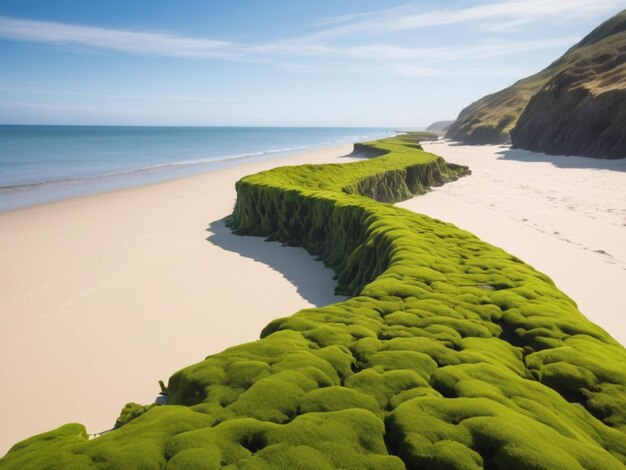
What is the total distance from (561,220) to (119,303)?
1631 centimetres

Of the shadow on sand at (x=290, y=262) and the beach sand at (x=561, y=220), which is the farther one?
the shadow on sand at (x=290, y=262)

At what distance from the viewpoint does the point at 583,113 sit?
→ 146 ft

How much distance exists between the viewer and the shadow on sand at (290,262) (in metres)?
11.1

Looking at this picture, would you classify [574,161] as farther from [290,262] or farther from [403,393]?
[403,393]

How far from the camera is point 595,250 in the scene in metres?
13.2

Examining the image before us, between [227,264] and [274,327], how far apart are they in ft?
25.5

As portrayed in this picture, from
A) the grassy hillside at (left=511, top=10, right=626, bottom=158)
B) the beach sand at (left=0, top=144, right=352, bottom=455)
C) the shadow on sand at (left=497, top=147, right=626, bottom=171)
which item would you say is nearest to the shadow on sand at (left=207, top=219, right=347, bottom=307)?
the beach sand at (left=0, top=144, right=352, bottom=455)

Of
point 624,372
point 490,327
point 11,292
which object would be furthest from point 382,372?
point 11,292

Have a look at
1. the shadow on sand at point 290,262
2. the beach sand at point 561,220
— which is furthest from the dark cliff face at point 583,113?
the shadow on sand at point 290,262

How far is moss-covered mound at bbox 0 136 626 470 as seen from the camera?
3.38 m

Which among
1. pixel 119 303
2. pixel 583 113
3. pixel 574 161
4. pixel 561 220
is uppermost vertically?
pixel 583 113

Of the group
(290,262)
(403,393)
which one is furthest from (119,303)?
(403,393)

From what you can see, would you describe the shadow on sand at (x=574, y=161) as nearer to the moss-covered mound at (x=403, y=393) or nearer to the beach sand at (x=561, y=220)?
the beach sand at (x=561, y=220)

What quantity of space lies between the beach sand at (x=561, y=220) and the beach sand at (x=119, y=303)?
20.4ft
